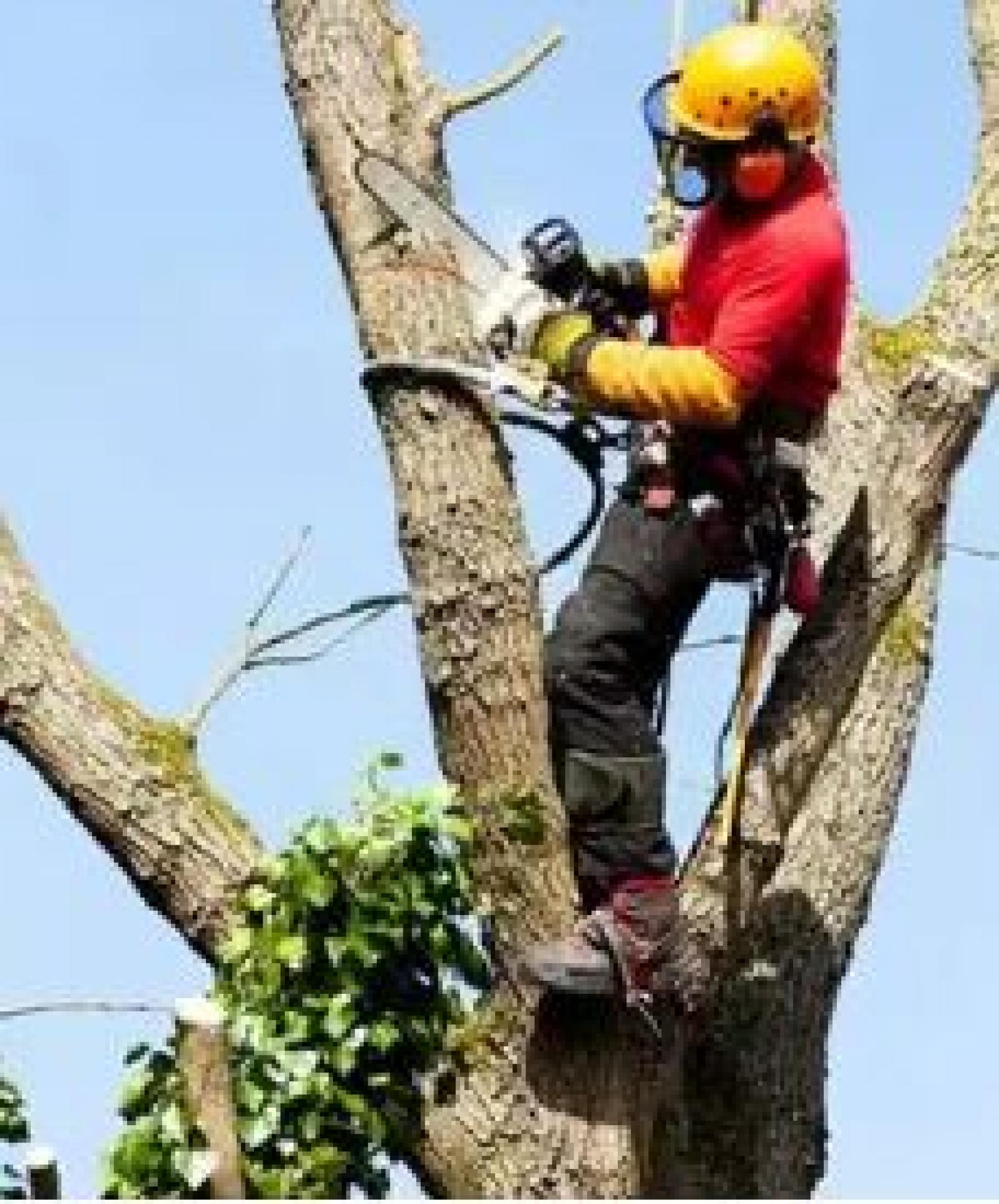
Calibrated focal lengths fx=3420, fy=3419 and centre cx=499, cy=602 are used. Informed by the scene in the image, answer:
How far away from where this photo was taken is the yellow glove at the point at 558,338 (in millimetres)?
7227

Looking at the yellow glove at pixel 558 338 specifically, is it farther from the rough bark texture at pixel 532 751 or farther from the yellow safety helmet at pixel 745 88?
the yellow safety helmet at pixel 745 88

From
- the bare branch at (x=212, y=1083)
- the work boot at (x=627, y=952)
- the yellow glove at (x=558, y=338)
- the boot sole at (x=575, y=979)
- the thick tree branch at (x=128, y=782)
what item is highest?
the yellow glove at (x=558, y=338)

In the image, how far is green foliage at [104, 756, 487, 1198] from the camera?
24.1ft

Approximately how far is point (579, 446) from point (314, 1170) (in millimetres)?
1669

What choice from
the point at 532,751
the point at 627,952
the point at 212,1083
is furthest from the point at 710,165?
the point at 212,1083

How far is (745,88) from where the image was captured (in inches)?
287

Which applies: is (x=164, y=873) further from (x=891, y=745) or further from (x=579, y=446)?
(x=891, y=745)

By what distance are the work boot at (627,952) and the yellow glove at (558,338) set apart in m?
1.11

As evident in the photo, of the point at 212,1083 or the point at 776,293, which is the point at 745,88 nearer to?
the point at 776,293

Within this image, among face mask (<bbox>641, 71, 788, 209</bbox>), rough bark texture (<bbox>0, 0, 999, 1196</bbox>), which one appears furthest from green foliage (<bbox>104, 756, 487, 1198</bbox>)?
face mask (<bbox>641, 71, 788, 209</bbox>)

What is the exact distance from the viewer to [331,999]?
24.4ft

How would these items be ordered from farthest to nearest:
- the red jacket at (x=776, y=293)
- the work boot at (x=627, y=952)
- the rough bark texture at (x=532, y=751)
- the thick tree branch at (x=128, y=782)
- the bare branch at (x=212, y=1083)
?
1. the thick tree branch at (x=128, y=782)
2. the rough bark texture at (x=532, y=751)
3. the work boot at (x=627, y=952)
4. the red jacket at (x=776, y=293)
5. the bare branch at (x=212, y=1083)

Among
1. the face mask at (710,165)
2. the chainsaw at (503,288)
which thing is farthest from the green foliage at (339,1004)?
the face mask at (710,165)

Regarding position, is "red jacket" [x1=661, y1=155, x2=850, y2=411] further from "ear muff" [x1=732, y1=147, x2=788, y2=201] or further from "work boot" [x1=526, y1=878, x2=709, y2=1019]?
"work boot" [x1=526, y1=878, x2=709, y2=1019]
